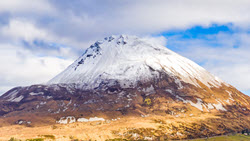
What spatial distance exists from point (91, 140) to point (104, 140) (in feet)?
36.0

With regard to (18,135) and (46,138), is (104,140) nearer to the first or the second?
(46,138)

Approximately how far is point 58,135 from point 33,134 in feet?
65.9

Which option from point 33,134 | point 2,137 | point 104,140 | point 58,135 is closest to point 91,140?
point 104,140

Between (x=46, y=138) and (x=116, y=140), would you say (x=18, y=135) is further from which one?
(x=116, y=140)

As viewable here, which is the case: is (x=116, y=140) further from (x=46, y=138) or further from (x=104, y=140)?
(x=46, y=138)

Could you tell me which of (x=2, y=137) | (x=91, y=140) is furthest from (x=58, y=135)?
(x=2, y=137)

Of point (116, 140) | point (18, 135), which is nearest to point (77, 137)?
point (116, 140)

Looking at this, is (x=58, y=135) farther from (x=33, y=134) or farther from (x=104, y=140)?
(x=104, y=140)

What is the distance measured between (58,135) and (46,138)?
12.9m

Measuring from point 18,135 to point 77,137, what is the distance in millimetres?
46990

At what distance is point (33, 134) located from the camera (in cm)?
19862

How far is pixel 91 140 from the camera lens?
194375 millimetres

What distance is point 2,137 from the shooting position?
19112cm

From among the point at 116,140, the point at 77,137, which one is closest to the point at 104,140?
the point at 116,140
